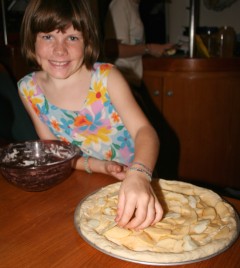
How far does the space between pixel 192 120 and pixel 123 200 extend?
73.2 inches

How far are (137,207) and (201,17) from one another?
10.6 ft

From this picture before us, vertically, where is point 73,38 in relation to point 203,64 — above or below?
above

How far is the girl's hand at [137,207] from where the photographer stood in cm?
58

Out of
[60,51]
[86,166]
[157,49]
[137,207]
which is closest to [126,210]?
[137,207]

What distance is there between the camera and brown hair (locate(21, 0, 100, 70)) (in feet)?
3.30

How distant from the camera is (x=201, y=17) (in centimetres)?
334

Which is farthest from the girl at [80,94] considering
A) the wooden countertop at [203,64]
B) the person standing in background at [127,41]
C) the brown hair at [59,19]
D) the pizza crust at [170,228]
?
the wooden countertop at [203,64]

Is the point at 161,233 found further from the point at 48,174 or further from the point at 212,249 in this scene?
the point at 48,174

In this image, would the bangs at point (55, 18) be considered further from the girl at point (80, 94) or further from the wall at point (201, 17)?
the wall at point (201, 17)

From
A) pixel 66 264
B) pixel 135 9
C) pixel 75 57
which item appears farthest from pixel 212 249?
pixel 135 9

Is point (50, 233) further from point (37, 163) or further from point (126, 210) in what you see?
point (37, 163)

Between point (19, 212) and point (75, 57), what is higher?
point (75, 57)

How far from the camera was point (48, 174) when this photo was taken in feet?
2.53

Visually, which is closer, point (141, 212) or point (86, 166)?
point (141, 212)
